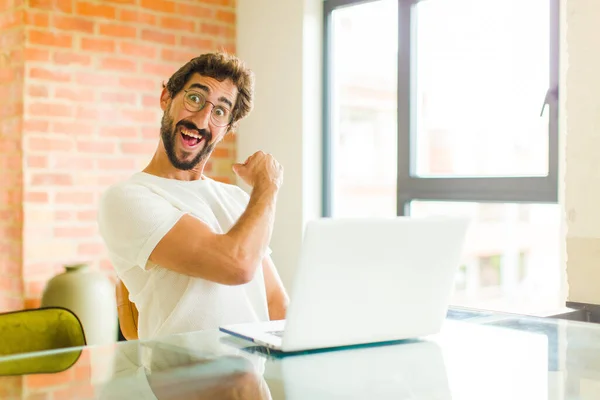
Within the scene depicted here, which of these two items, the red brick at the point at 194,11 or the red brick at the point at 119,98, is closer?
the red brick at the point at 119,98

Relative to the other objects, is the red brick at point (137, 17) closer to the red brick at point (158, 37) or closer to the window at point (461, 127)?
the red brick at point (158, 37)

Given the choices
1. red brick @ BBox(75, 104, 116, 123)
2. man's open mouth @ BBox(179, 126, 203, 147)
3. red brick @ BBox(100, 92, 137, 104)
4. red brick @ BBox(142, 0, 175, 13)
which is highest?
red brick @ BBox(142, 0, 175, 13)

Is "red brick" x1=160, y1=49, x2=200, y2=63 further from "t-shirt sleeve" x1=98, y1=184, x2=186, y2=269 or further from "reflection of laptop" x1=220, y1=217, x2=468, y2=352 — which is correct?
"reflection of laptop" x1=220, y1=217, x2=468, y2=352

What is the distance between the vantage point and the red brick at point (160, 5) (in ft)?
12.0

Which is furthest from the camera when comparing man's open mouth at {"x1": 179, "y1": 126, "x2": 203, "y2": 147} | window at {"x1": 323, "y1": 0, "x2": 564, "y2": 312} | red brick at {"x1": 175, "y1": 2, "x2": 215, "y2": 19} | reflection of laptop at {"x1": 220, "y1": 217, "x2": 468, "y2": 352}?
red brick at {"x1": 175, "y1": 2, "x2": 215, "y2": 19}

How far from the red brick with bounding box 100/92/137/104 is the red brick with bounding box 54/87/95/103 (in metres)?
0.06

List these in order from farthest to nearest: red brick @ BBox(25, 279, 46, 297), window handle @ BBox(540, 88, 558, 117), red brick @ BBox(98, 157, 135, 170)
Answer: red brick @ BBox(98, 157, 135, 170) < red brick @ BBox(25, 279, 46, 297) < window handle @ BBox(540, 88, 558, 117)

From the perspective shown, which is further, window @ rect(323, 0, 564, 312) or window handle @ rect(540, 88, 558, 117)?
window @ rect(323, 0, 564, 312)

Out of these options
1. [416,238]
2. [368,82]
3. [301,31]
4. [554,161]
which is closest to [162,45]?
[301,31]

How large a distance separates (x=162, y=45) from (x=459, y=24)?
1427mm

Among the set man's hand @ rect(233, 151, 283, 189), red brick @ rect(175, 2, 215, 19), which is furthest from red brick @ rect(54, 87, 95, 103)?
man's hand @ rect(233, 151, 283, 189)

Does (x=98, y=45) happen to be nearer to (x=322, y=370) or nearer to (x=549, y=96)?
(x=549, y=96)

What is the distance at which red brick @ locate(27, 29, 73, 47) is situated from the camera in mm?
3273

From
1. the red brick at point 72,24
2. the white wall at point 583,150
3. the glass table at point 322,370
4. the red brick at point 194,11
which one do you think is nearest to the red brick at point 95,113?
the red brick at point 72,24
